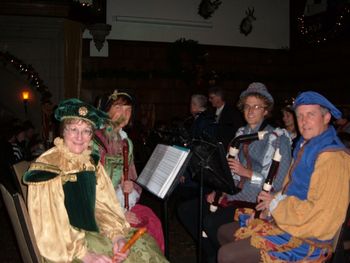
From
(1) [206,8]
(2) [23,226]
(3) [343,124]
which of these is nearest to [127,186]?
(2) [23,226]

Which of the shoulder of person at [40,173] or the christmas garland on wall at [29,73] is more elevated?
the christmas garland on wall at [29,73]

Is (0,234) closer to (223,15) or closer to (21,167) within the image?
(21,167)

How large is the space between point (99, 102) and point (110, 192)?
0.93 metres

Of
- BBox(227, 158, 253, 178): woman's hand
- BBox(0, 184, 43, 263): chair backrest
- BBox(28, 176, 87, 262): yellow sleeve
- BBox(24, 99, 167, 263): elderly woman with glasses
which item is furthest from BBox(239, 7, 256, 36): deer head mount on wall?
BBox(0, 184, 43, 263): chair backrest

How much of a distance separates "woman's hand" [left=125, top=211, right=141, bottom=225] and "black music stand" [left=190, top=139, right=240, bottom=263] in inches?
18.2

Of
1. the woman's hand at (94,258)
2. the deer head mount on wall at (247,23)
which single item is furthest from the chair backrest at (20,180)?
the deer head mount on wall at (247,23)

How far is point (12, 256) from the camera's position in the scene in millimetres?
4113

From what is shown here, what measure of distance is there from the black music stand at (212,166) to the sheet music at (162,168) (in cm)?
15

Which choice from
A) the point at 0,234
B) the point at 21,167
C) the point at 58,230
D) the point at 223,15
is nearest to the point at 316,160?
the point at 58,230

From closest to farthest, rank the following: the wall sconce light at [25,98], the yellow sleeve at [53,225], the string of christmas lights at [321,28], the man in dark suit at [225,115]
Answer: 1. the yellow sleeve at [53,225]
2. the man in dark suit at [225,115]
3. the wall sconce light at [25,98]
4. the string of christmas lights at [321,28]

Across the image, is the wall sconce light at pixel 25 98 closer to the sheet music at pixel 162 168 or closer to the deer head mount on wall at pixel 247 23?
the deer head mount on wall at pixel 247 23

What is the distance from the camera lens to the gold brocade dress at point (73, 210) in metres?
2.09

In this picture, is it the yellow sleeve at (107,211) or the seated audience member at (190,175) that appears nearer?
the yellow sleeve at (107,211)

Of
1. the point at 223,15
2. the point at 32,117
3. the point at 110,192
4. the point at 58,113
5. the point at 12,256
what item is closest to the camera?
the point at 58,113
